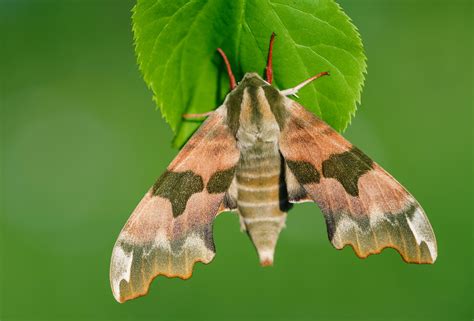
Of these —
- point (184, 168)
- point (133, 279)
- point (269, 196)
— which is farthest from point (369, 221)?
point (133, 279)

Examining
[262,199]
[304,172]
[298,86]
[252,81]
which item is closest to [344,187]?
[304,172]

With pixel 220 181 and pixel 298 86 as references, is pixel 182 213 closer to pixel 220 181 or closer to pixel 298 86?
pixel 220 181

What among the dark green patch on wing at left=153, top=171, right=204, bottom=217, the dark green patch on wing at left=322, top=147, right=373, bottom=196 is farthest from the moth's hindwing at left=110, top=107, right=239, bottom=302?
the dark green patch on wing at left=322, top=147, right=373, bottom=196

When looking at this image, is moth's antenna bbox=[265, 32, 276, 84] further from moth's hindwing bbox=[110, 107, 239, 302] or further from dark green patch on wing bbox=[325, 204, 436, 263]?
dark green patch on wing bbox=[325, 204, 436, 263]

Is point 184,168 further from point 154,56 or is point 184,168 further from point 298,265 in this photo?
point 298,265

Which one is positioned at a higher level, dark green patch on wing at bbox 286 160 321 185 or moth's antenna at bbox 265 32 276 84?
moth's antenna at bbox 265 32 276 84

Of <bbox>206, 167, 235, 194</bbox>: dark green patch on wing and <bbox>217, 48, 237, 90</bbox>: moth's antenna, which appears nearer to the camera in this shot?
<bbox>217, 48, 237, 90</bbox>: moth's antenna

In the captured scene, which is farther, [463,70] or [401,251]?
[463,70]

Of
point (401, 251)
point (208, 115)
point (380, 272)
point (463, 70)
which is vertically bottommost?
point (380, 272)
